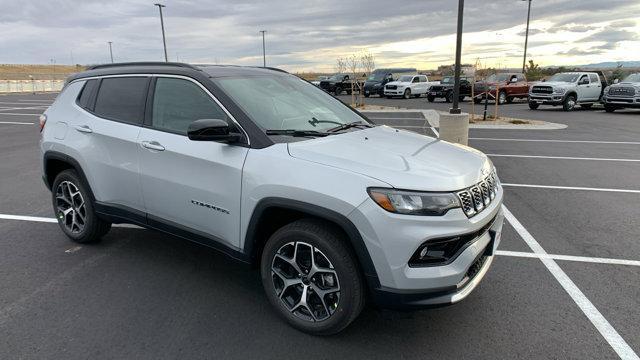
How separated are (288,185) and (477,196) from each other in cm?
121

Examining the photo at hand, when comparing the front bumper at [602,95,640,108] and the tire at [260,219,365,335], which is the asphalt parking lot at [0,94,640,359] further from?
the front bumper at [602,95,640,108]

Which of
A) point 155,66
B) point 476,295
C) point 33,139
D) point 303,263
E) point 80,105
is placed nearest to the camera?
point 303,263

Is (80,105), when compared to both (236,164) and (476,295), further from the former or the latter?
(476,295)

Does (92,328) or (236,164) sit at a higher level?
(236,164)

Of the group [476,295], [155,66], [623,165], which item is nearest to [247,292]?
[476,295]

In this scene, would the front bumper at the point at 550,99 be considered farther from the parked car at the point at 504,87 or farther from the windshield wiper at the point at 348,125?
the windshield wiper at the point at 348,125

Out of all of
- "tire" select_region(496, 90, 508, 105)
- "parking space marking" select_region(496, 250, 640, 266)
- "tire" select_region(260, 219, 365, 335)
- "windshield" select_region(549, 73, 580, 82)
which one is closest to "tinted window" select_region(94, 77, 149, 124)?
"tire" select_region(260, 219, 365, 335)

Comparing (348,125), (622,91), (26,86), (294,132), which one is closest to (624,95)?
(622,91)

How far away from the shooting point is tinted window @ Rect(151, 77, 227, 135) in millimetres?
3610

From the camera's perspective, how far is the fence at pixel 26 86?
139ft

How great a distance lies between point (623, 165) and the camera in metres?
8.98

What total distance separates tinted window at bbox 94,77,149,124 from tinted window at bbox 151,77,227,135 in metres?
0.20

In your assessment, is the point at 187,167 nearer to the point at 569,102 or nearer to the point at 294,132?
the point at 294,132

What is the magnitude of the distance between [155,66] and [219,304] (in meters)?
2.10
